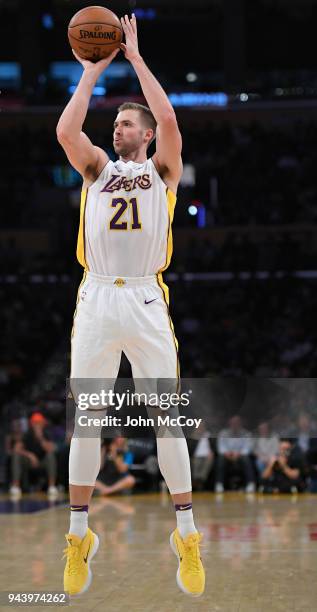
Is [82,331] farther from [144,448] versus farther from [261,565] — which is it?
[144,448]

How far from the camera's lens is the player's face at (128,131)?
5664 millimetres

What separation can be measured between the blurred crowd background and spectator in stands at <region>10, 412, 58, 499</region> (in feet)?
6.21

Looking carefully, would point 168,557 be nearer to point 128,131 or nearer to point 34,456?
point 128,131

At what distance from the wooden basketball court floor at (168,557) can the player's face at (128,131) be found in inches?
114

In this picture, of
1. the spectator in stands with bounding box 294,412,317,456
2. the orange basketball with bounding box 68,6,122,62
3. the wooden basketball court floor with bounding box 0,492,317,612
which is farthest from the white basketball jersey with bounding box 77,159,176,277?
the spectator in stands with bounding box 294,412,317,456

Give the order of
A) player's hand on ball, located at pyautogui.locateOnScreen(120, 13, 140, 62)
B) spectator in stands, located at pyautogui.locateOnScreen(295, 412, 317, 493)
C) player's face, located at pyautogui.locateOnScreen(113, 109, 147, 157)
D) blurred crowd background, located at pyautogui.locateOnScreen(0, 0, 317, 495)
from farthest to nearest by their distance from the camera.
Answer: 1. blurred crowd background, located at pyautogui.locateOnScreen(0, 0, 317, 495)
2. spectator in stands, located at pyautogui.locateOnScreen(295, 412, 317, 493)
3. player's face, located at pyautogui.locateOnScreen(113, 109, 147, 157)
4. player's hand on ball, located at pyautogui.locateOnScreen(120, 13, 140, 62)

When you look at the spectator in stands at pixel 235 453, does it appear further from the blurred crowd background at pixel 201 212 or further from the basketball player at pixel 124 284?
the basketball player at pixel 124 284

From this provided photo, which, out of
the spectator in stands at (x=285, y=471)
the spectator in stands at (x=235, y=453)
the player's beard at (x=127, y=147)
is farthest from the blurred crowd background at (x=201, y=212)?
the player's beard at (x=127, y=147)

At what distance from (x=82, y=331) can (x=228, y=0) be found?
21.5m

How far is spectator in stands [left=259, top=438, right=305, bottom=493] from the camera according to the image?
1478cm

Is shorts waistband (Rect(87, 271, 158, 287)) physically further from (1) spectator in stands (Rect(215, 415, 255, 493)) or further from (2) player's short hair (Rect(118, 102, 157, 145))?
(1) spectator in stands (Rect(215, 415, 255, 493))

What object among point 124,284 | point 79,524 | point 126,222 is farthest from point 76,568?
point 126,222

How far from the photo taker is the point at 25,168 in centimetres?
2494

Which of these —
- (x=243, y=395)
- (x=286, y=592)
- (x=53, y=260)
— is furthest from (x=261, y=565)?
(x=53, y=260)
